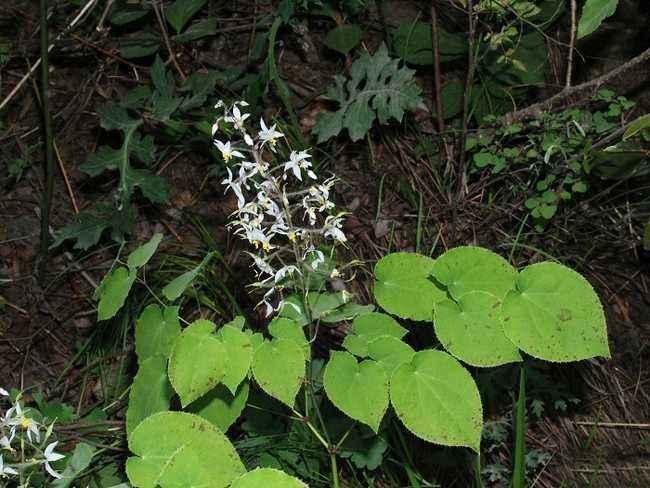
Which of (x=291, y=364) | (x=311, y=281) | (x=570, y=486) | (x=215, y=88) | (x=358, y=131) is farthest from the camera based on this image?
(x=215, y=88)

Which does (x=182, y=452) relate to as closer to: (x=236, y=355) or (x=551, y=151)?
(x=236, y=355)

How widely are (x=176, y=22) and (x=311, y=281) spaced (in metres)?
1.76

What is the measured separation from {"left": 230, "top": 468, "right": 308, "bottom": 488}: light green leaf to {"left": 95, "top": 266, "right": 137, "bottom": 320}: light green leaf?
0.67 m

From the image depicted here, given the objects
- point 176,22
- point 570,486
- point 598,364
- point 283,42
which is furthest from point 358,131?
point 570,486

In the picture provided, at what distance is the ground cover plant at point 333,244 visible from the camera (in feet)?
5.91

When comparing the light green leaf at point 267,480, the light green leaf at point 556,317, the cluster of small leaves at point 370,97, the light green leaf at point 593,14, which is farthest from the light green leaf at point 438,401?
the cluster of small leaves at point 370,97

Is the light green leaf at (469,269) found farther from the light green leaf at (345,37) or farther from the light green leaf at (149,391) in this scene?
the light green leaf at (345,37)

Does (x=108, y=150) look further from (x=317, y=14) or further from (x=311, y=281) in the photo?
(x=311, y=281)

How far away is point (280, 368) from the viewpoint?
5.80 ft

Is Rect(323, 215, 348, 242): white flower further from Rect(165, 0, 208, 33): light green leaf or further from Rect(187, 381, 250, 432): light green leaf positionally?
Rect(165, 0, 208, 33): light green leaf

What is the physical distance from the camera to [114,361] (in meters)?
3.03

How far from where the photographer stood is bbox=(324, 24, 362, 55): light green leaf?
324cm

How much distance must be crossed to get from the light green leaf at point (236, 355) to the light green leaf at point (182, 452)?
0.42 feet

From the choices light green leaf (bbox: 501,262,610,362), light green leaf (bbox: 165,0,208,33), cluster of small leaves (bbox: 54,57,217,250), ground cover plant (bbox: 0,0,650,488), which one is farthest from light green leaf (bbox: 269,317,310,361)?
light green leaf (bbox: 165,0,208,33)
